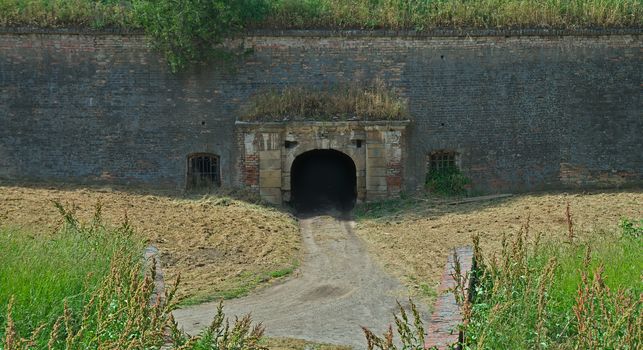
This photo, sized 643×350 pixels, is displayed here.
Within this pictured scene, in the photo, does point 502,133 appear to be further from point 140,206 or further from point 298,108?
point 140,206

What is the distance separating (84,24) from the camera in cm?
2053

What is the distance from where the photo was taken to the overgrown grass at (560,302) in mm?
6828

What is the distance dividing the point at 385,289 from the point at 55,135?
10.3 meters

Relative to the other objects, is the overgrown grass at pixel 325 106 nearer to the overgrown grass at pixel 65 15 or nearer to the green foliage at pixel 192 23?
the green foliage at pixel 192 23

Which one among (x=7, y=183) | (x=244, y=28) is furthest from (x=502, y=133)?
(x=7, y=183)

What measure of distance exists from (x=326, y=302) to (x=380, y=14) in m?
9.97

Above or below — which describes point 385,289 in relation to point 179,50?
below

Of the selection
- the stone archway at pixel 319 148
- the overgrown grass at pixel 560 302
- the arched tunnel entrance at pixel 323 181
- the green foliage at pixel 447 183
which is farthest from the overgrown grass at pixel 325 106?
the overgrown grass at pixel 560 302

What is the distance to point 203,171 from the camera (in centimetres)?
2091

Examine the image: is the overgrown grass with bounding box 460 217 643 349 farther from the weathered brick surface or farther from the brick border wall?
the weathered brick surface

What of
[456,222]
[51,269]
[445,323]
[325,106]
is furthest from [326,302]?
Result: [325,106]

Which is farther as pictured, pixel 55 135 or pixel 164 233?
pixel 55 135

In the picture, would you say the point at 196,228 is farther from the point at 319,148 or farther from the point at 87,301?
the point at 87,301

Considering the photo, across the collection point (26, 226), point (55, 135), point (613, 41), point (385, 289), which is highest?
point (613, 41)
